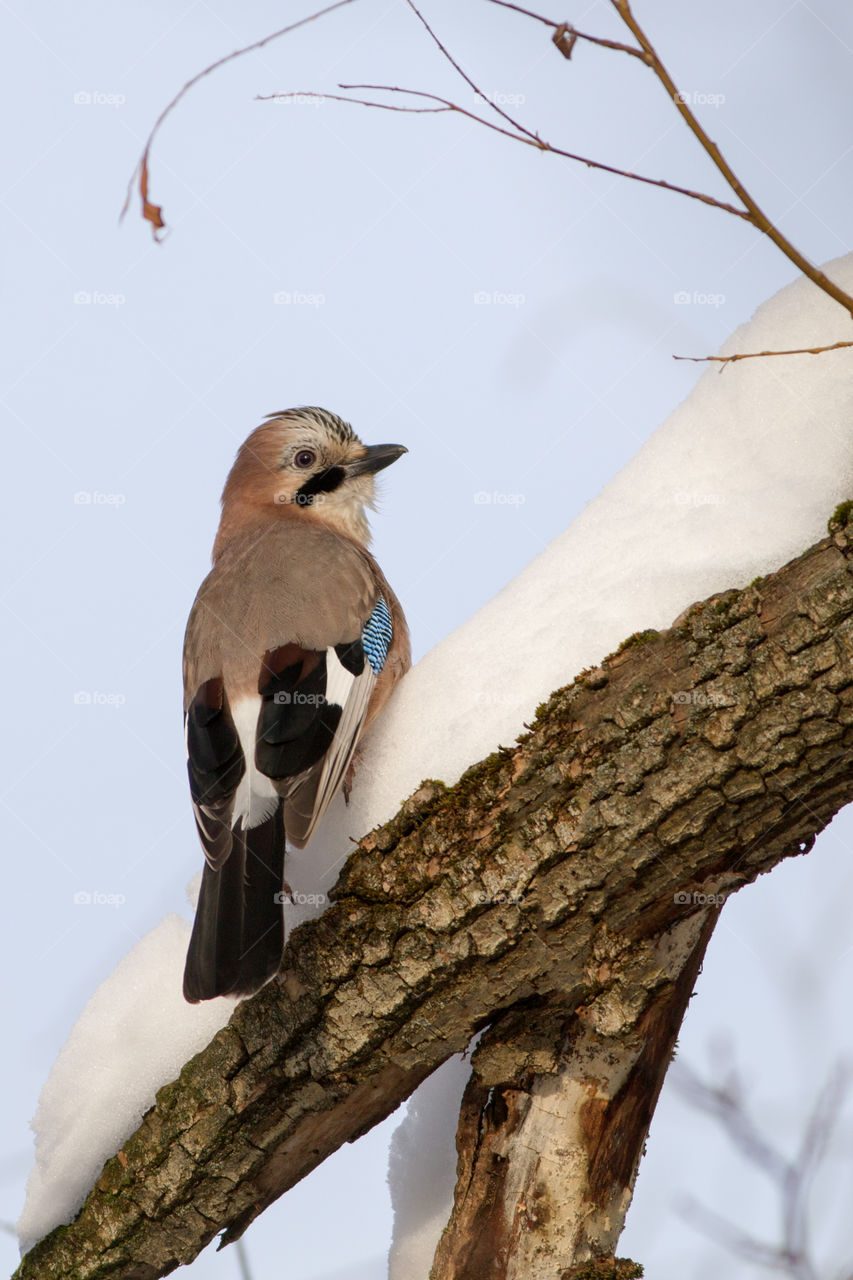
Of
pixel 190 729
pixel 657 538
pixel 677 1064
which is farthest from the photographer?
pixel 677 1064

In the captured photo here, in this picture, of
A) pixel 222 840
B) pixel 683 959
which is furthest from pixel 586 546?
pixel 222 840

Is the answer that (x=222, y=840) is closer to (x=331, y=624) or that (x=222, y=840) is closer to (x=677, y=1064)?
(x=331, y=624)

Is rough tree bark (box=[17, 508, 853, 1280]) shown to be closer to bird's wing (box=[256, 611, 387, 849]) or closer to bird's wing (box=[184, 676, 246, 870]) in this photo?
bird's wing (box=[256, 611, 387, 849])

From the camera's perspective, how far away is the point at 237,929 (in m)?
2.92

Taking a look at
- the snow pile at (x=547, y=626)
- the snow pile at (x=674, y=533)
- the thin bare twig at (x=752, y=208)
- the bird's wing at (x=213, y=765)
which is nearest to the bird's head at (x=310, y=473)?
the bird's wing at (x=213, y=765)

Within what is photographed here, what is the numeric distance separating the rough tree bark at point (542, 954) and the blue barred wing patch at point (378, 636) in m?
0.97

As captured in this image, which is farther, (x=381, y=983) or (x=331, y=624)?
(x=331, y=624)

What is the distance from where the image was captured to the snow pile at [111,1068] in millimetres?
3268

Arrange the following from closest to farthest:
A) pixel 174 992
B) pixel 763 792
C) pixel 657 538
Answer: pixel 763 792
pixel 657 538
pixel 174 992

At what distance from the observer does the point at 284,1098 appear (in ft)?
10.1

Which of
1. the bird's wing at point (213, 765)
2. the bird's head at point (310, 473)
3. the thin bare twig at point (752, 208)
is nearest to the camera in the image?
the thin bare twig at point (752, 208)

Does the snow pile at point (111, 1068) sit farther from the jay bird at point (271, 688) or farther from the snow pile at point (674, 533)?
the snow pile at point (674, 533)

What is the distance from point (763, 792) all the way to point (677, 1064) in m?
2.80

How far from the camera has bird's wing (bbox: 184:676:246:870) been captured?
3.21 metres
